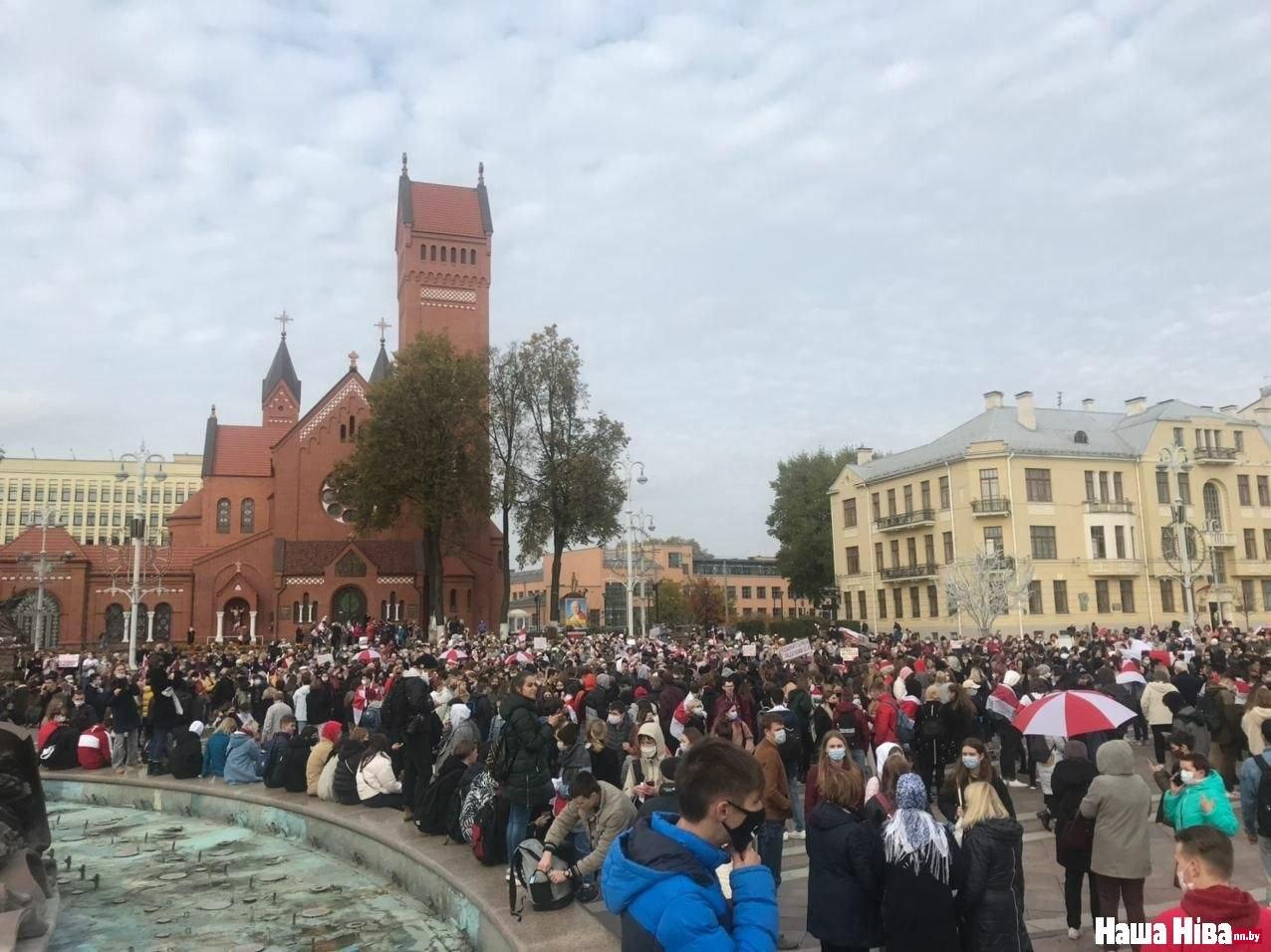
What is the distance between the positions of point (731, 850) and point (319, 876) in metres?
8.62

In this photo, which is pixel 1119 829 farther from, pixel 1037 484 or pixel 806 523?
pixel 806 523

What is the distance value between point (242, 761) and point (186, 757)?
1345 millimetres

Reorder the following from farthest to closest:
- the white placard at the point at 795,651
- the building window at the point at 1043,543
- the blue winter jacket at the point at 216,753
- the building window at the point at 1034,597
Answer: the building window at the point at 1043,543 < the building window at the point at 1034,597 < the white placard at the point at 795,651 < the blue winter jacket at the point at 216,753

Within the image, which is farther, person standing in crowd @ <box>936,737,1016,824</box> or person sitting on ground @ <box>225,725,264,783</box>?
person sitting on ground @ <box>225,725,264,783</box>

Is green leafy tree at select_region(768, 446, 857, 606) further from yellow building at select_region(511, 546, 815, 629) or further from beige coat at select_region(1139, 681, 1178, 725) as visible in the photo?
beige coat at select_region(1139, 681, 1178, 725)

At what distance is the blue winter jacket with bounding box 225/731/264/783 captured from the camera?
1356 cm

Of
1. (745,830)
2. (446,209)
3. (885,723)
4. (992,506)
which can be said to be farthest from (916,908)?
(446,209)

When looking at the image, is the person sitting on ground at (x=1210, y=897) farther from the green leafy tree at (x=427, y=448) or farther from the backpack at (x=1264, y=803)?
the green leafy tree at (x=427, y=448)

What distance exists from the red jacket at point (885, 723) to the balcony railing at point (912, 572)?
4008 centimetres

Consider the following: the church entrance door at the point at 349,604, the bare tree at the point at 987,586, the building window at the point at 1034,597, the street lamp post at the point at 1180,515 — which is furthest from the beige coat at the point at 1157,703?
the church entrance door at the point at 349,604

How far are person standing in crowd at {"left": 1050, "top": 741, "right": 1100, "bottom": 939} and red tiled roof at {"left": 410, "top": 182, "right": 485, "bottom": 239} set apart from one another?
180 ft

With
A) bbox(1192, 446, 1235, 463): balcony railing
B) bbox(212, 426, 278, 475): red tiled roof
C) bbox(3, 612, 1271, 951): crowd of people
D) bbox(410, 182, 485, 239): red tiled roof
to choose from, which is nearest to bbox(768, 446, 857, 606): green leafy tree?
bbox(1192, 446, 1235, 463): balcony railing

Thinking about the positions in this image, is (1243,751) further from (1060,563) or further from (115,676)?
(1060,563)

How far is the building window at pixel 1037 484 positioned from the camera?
47.1 meters
